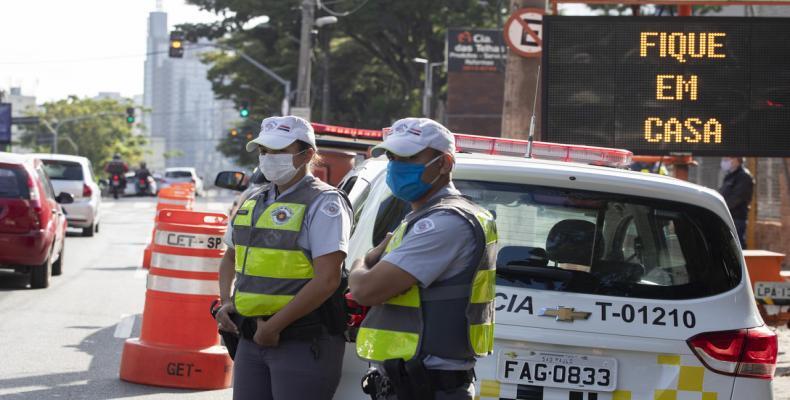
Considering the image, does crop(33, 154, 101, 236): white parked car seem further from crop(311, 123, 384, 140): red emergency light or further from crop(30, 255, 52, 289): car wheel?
crop(311, 123, 384, 140): red emergency light

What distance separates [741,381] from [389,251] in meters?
1.63

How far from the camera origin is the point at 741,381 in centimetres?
524

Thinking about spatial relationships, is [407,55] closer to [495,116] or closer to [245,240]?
[495,116]

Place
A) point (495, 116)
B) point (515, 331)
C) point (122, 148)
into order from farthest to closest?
point (122, 148) < point (495, 116) < point (515, 331)

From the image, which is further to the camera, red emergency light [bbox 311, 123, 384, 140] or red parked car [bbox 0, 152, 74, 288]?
red parked car [bbox 0, 152, 74, 288]

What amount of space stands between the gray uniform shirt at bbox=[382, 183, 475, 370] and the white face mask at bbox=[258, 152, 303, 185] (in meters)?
1.08

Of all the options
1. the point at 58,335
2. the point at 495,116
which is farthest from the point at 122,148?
the point at 58,335

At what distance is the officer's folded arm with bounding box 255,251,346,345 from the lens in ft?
16.8

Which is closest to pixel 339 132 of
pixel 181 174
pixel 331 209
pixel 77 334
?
pixel 77 334

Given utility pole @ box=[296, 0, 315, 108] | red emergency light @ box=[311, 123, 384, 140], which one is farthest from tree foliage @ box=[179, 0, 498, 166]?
red emergency light @ box=[311, 123, 384, 140]

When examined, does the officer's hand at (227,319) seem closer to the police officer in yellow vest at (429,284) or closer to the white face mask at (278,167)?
the white face mask at (278,167)

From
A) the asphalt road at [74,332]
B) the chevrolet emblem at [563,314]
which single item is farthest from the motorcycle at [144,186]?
the chevrolet emblem at [563,314]

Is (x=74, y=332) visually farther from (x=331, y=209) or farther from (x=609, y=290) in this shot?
(x=609, y=290)

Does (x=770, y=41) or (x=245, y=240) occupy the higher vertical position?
(x=770, y=41)
